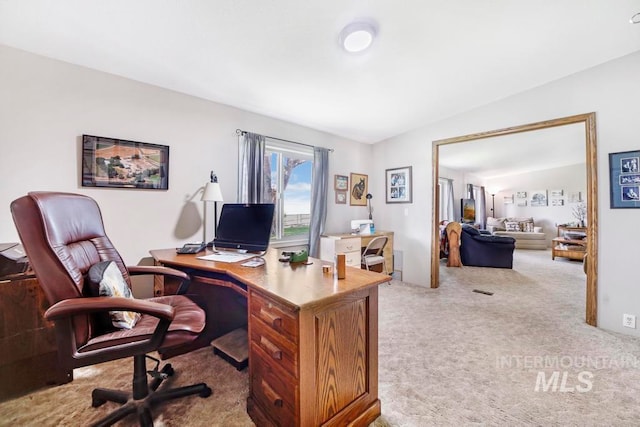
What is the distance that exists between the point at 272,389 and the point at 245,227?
1264 mm

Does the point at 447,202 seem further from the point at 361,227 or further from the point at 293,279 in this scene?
the point at 293,279

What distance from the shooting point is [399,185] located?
162 inches

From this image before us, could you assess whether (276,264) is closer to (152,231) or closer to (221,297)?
(221,297)

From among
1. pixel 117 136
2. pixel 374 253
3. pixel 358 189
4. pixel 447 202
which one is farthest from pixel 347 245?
pixel 447 202

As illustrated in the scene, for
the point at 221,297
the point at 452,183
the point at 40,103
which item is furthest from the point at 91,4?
the point at 452,183

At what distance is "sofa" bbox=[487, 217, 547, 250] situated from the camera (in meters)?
7.30

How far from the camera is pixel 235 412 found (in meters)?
1.43

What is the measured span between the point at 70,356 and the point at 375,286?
1.42 meters

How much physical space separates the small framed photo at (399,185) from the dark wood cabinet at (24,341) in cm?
403

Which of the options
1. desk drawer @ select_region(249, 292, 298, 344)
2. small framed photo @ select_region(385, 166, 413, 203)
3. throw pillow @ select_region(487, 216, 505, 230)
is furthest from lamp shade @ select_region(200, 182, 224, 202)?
throw pillow @ select_region(487, 216, 505, 230)

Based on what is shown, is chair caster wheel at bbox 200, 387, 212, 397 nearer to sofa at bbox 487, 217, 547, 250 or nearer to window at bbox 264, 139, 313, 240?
window at bbox 264, 139, 313, 240

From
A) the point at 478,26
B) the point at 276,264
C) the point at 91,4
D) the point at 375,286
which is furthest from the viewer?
the point at 478,26

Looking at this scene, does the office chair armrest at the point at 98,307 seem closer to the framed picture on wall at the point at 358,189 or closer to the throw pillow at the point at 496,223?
the framed picture on wall at the point at 358,189

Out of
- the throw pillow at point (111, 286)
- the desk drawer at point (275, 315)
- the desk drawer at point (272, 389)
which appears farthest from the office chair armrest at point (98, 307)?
the desk drawer at point (272, 389)
